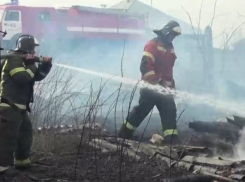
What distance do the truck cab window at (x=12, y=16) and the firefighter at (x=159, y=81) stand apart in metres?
11.3

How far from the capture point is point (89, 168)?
5434mm

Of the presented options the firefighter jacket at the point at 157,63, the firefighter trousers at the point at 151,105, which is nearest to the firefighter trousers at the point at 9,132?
the firefighter trousers at the point at 151,105

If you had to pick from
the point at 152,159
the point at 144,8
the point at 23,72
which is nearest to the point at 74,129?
the point at 152,159

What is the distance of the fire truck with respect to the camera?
17484 mm

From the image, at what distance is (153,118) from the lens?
1026 cm

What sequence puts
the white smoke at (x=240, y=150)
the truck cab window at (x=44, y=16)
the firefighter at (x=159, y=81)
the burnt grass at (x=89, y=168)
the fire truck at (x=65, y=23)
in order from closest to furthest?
the burnt grass at (x=89, y=168) → the white smoke at (x=240, y=150) → the firefighter at (x=159, y=81) → the fire truck at (x=65, y=23) → the truck cab window at (x=44, y=16)

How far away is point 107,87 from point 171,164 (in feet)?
27.7

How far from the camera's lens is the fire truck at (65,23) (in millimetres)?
17484

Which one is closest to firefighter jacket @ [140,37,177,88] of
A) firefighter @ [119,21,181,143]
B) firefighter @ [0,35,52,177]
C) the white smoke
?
firefighter @ [119,21,181,143]

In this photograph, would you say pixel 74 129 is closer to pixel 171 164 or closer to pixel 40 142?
pixel 40 142

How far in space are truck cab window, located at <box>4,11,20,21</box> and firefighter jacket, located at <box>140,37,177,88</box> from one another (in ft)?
36.9

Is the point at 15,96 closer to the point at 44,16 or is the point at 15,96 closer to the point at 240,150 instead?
the point at 240,150

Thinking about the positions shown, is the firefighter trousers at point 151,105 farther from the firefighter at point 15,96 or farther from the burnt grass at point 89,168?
the firefighter at point 15,96

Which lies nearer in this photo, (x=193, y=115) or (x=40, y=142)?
(x=40, y=142)
